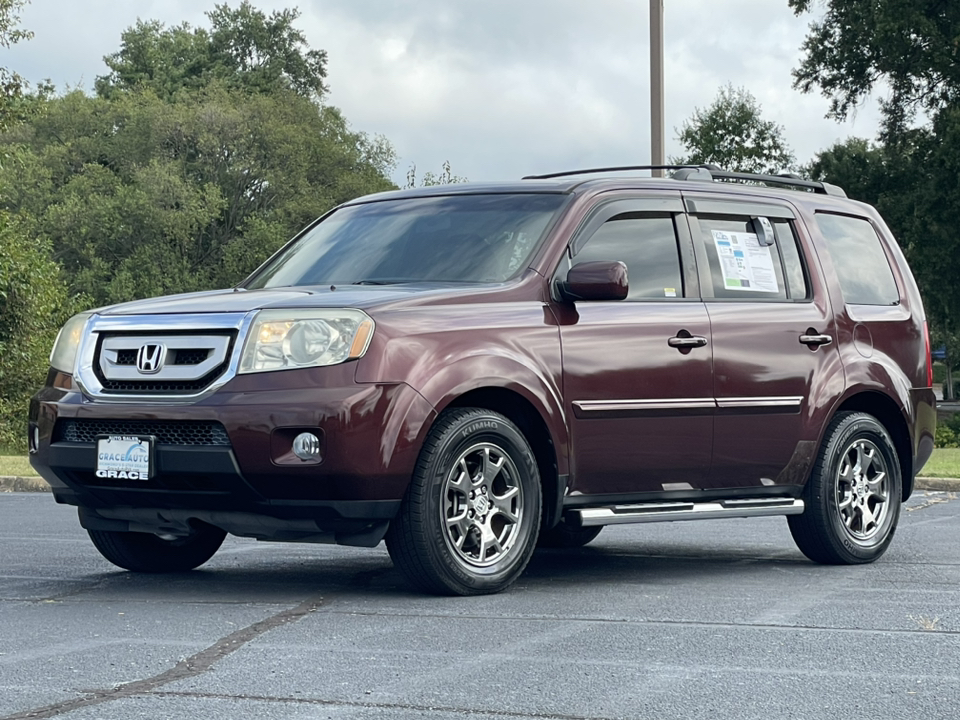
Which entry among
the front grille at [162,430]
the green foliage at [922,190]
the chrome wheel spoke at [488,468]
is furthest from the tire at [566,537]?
the green foliage at [922,190]

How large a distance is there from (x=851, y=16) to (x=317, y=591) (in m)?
33.7

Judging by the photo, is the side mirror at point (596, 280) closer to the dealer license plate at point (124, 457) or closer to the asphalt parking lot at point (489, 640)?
the asphalt parking lot at point (489, 640)

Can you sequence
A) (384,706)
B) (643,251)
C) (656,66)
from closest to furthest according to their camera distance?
(384,706), (643,251), (656,66)

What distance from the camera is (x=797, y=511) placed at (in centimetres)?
823

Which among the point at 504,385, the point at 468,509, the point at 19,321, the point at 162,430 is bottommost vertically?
the point at 468,509

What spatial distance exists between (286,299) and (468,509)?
118 centimetres

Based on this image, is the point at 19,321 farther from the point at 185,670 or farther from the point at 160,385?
the point at 185,670

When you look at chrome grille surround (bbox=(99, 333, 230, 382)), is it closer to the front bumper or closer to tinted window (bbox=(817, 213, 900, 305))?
the front bumper

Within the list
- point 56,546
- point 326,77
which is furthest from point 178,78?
point 56,546

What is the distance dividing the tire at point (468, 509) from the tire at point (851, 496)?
6.39 feet

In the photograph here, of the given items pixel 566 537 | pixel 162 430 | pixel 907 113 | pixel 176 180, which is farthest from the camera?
pixel 176 180

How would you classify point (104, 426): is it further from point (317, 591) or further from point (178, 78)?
point (178, 78)

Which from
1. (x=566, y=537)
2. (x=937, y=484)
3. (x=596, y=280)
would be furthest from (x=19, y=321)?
(x=596, y=280)

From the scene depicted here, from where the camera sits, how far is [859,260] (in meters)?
9.19
